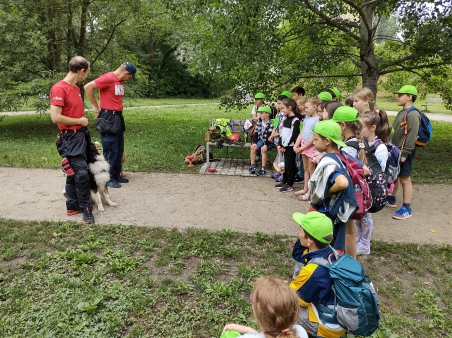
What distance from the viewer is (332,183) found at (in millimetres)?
3244

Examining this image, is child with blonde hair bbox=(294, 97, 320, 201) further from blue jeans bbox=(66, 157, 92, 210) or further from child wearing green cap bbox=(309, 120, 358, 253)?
blue jeans bbox=(66, 157, 92, 210)

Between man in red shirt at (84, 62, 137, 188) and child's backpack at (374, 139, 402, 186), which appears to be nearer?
child's backpack at (374, 139, 402, 186)

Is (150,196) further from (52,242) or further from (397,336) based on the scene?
(397,336)

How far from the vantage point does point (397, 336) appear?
300cm

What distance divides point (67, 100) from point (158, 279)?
266 centimetres

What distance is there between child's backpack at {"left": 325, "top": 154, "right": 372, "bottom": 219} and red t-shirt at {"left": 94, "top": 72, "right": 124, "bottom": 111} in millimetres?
4304

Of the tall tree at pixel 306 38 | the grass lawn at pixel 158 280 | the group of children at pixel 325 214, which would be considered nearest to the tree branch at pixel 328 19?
the tall tree at pixel 306 38

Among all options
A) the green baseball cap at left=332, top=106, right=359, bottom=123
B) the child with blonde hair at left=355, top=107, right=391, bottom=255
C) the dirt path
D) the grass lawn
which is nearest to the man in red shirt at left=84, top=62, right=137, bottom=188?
the dirt path

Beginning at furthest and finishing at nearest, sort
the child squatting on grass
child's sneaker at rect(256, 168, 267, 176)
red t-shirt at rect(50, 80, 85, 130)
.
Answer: child's sneaker at rect(256, 168, 267, 176) < red t-shirt at rect(50, 80, 85, 130) < the child squatting on grass

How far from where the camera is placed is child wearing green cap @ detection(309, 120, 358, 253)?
10.6 ft

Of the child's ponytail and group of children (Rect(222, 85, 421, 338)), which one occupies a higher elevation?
the child's ponytail

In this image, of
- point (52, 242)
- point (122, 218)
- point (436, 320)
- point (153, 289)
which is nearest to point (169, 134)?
point (122, 218)

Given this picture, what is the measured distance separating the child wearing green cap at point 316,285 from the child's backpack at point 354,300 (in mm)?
85

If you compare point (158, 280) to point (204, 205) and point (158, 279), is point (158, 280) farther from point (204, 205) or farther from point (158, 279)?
point (204, 205)
